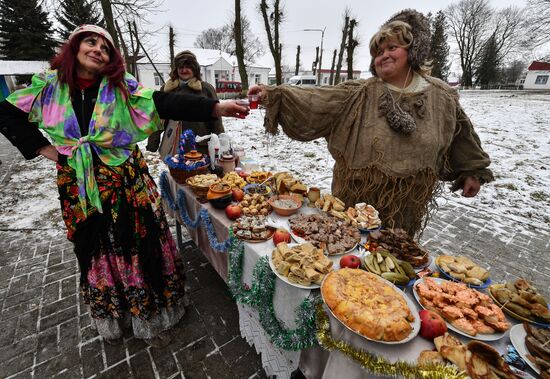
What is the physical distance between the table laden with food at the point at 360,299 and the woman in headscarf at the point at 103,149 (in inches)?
22.6

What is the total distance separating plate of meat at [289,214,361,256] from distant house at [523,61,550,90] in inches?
2072

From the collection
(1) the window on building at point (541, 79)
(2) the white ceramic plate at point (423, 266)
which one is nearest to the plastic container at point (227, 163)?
(2) the white ceramic plate at point (423, 266)

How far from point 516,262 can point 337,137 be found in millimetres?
3133

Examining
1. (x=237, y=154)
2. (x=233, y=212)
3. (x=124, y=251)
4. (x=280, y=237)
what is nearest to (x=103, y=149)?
(x=124, y=251)

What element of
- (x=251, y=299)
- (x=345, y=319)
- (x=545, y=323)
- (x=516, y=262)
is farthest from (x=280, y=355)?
(x=516, y=262)

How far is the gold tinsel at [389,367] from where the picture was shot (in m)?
0.90

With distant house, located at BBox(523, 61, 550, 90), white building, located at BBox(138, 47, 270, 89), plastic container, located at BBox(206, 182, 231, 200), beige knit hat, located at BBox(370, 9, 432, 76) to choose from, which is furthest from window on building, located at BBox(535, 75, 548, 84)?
plastic container, located at BBox(206, 182, 231, 200)

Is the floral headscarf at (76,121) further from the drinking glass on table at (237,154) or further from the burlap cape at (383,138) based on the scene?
the drinking glass on table at (237,154)

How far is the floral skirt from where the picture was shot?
6.04ft

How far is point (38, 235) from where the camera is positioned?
3.83m

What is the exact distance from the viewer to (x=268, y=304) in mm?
1590

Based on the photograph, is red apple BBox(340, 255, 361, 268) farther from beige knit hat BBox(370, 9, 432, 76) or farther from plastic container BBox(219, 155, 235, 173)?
plastic container BBox(219, 155, 235, 173)

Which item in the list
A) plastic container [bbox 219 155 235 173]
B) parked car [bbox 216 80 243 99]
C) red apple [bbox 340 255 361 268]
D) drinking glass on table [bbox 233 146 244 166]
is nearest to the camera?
red apple [bbox 340 255 361 268]

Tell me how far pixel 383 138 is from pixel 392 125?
0.36ft
